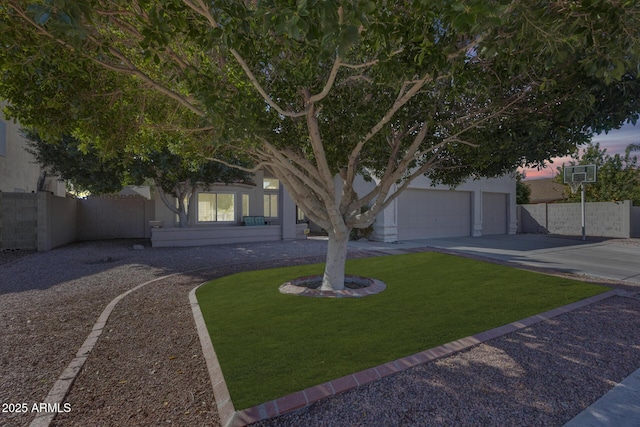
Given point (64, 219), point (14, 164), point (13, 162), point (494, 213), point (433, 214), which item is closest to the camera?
point (64, 219)

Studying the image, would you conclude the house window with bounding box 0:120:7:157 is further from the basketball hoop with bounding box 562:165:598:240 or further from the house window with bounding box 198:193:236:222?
the basketball hoop with bounding box 562:165:598:240

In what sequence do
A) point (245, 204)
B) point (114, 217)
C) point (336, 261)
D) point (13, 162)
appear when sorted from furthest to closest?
point (245, 204)
point (114, 217)
point (13, 162)
point (336, 261)

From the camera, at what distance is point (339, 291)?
632 centimetres

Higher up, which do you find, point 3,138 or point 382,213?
point 3,138

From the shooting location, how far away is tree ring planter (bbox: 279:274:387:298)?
6177mm

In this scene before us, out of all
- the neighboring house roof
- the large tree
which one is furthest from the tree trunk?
the neighboring house roof

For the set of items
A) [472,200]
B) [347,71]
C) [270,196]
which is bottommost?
[472,200]

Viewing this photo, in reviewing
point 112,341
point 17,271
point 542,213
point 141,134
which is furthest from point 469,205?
point 17,271

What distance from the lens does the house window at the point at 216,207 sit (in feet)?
58.4

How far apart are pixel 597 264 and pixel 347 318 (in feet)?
31.4

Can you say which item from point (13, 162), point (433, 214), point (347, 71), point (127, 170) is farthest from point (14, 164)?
point (433, 214)

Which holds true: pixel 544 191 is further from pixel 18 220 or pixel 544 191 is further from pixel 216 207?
pixel 18 220

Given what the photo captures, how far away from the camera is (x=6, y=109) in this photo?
15.5 feet

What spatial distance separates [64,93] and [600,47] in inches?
286
